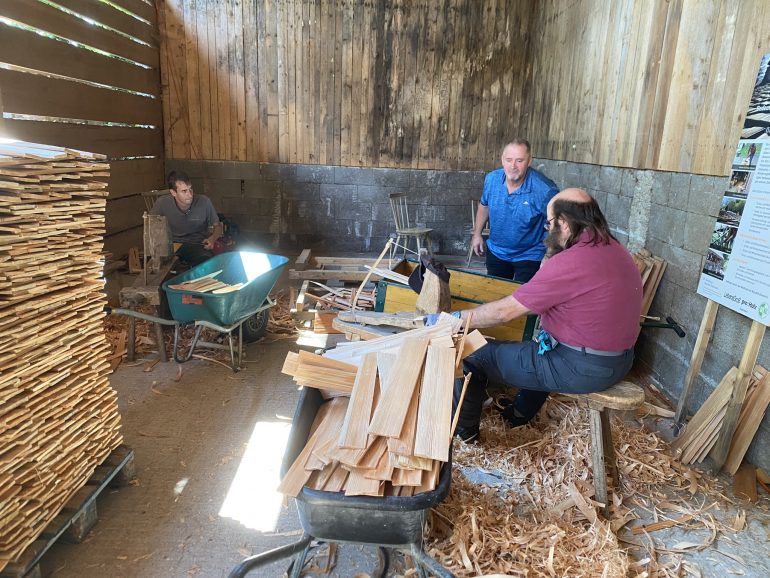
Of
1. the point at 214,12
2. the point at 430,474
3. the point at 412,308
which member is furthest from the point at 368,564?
the point at 214,12

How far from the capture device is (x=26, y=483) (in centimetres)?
210

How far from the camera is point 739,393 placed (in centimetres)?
308

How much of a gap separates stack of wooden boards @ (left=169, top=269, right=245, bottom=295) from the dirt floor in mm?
881

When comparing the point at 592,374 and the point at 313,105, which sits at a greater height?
the point at 313,105

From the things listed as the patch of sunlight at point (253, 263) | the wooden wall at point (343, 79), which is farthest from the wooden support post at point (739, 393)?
the wooden wall at point (343, 79)

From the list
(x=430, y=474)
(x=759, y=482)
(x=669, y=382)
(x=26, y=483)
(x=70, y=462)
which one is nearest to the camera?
(x=430, y=474)

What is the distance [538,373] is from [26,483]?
2460mm

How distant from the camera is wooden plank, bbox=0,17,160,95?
4.77 meters

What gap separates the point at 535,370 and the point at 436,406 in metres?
1.09

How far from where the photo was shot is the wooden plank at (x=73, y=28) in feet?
15.8

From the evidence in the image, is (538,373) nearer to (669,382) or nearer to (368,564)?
(368,564)

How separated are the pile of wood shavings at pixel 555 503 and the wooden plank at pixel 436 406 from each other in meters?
0.84

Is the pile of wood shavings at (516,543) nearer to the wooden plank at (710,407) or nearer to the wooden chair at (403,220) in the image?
the wooden plank at (710,407)

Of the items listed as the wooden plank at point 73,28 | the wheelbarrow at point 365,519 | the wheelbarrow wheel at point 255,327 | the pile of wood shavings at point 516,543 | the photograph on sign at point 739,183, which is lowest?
the pile of wood shavings at point 516,543
